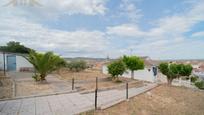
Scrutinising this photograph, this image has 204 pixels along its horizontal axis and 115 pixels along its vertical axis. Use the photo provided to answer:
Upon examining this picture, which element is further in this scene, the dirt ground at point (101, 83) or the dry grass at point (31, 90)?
the dirt ground at point (101, 83)

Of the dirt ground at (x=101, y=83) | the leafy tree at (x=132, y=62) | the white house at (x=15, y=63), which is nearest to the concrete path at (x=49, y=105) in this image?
the dirt ground at (x=101, y=83)

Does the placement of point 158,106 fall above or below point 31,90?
below

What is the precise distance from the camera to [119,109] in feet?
22.5

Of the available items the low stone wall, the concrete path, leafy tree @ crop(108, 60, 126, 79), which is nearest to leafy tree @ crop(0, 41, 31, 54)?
the low stone wall

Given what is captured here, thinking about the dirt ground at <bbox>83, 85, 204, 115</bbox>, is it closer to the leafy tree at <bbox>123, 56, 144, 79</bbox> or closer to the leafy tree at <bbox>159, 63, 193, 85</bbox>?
the leafy tree at <bbox>123, 56, 144, 79</bbox>

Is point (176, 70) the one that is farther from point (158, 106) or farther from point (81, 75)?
point (158, 106)

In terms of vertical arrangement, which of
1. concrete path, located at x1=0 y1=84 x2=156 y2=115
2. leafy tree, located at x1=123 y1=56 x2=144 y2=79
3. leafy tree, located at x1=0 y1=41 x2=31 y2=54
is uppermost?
leafy tree, located at x1=0 y1=41 x2=31 y2=54

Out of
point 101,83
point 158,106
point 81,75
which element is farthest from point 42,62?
point 158,106

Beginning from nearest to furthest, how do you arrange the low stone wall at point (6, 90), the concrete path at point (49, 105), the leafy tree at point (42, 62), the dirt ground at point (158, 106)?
the concrete path at point (49, 105) < the dirt ground at point (158, 106) < the low stone wall at point (6, 90) < the leafy tree at point (42, 62)

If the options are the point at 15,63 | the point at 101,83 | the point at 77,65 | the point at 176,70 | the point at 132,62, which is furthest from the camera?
the point at 77,65

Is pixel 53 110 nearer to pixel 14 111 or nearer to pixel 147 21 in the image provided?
pixel 14 111

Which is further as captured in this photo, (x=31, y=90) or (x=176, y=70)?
(x=176, y=70)

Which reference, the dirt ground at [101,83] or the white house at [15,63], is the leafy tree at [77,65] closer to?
the white house at [15,63]

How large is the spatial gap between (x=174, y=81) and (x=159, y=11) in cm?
1104
